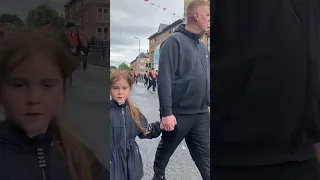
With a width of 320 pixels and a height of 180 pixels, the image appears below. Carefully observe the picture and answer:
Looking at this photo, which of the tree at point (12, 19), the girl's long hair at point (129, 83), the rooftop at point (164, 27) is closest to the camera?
the tree at point (12, 19)

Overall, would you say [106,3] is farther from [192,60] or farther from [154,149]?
[154,149]

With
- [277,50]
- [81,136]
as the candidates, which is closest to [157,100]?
[81,136]

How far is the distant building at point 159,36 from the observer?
1.31m

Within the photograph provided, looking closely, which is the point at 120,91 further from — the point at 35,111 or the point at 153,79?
the point at 35,111

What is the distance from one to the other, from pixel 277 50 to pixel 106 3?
1.79ft

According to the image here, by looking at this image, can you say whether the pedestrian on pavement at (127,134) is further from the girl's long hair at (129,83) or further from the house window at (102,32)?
A: the house window at (102,32)

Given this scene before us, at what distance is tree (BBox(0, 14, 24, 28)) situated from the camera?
0.94 meters

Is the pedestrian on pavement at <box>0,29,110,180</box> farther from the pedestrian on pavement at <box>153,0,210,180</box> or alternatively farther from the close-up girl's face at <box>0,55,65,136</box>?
the pedestrian on pavement at <box>153,0,210,180</box>

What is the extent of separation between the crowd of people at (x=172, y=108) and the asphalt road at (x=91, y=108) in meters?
0.26

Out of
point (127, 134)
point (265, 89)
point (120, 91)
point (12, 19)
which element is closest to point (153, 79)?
point (120, 91)

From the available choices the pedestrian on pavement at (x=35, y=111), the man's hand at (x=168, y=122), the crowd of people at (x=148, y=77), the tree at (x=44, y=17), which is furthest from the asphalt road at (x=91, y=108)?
the man's hand at (x=168, y=122)

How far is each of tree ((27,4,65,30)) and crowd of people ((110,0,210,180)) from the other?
0.40 meters

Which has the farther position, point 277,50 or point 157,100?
point 157,100

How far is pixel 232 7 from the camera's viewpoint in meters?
1.03
